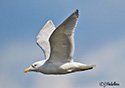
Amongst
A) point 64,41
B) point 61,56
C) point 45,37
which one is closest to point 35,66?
point 61,56

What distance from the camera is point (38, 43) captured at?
14898mm

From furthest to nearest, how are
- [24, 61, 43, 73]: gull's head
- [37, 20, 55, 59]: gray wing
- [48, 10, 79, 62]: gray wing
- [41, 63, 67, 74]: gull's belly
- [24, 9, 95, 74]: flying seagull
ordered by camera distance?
1. [37, 20, 55, 59]: gray wing
2. [24, 61, 43, 73]: gull's head
3. [41, 63, 67, 74]: gull's belly
4. [24, 9, 95, 74]: flying seagull
5. [48, 10, 79, 62]: gray wing

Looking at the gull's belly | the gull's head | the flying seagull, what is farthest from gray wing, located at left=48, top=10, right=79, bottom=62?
the gull's head

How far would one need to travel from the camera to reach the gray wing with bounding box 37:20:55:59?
1446cm

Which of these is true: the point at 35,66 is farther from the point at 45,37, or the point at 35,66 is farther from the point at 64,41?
the point at 45,37

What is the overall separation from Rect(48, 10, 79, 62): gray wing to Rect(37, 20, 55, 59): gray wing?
1593 millimetres

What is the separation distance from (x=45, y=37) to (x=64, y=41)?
355 centimetres

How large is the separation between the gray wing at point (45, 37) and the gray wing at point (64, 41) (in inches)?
62.7

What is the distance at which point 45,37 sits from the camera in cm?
1537

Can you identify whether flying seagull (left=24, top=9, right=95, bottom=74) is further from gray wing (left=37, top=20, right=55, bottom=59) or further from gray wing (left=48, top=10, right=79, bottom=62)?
gray wing (left=37, top=20, right=55, bottom=59)

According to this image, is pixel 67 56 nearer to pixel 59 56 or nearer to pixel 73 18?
pixel 59 56

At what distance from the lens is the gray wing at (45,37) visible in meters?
14.5

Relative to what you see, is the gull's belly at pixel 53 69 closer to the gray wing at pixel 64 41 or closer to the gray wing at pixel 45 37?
the gray wing at pixel 64 41

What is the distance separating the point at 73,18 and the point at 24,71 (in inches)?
122
